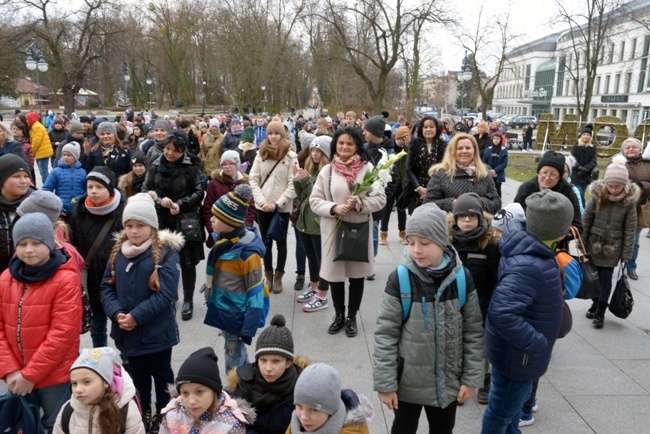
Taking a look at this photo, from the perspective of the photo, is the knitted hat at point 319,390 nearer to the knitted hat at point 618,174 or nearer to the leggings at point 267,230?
the leggings at point 267,230

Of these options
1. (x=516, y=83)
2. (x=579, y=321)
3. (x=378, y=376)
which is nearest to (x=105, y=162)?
(x=378, y=376)

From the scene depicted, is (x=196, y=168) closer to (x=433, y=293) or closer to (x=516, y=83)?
(x=433, y=293)

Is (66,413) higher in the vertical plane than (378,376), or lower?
lower

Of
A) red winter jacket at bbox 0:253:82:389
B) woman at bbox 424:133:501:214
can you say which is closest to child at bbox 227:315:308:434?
red winter jacket at bbox 0:253:82:389

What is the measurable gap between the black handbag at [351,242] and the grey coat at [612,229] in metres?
2.49

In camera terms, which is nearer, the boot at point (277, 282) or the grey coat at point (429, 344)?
the grey coat at point (429, 344)

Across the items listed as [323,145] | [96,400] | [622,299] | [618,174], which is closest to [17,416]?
[96,400]

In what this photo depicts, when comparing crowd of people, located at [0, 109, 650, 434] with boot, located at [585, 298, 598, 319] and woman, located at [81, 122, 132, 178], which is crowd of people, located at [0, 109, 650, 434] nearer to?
boot, located at [585, 298, 598, 319]

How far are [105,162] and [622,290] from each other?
6.94m

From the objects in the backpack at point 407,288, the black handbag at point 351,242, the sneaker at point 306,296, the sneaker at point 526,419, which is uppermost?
the backpack at point 407,288

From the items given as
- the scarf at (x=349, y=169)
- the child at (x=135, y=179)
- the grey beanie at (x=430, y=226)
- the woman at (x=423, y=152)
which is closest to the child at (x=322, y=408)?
the grey beanie at (x=430, y=226)

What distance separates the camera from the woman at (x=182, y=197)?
5338 mm

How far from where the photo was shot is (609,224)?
5156 millimetres

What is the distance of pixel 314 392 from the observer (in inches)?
93.6
